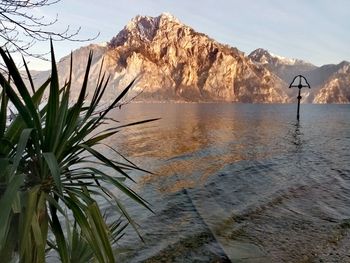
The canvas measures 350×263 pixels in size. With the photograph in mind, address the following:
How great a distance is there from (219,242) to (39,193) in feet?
23.0

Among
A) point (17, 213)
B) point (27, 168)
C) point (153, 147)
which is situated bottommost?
point (153, 147)

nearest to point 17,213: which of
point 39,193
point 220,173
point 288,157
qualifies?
point 39,193

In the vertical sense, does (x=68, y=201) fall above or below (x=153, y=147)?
above

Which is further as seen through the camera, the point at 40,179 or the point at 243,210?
the point at 243,210

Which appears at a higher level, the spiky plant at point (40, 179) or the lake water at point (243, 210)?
the spiky plant at point (40, 179)

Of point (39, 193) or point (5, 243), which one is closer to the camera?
Answer: point (5, 243)

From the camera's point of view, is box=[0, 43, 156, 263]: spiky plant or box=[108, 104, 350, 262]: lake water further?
box=[108, 104, 350, 262]: lake water

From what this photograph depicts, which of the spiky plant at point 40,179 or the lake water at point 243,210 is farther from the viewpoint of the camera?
the lake water at point 243,210

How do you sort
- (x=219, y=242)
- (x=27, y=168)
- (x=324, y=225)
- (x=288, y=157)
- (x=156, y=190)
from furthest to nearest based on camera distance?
(x=288, y=157) → (x=156, y=190) → (x=324, y=225) → (x=219, y=242) → (x=27, y=168)

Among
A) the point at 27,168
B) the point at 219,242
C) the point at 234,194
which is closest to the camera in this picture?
the point at 27,168

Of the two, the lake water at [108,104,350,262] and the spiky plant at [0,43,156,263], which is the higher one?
the spiky plant at [0,43,156,263]

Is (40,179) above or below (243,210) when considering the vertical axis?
above

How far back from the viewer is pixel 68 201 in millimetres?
2998

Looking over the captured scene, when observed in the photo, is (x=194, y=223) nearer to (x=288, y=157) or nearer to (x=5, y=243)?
(x=5, y=243)
